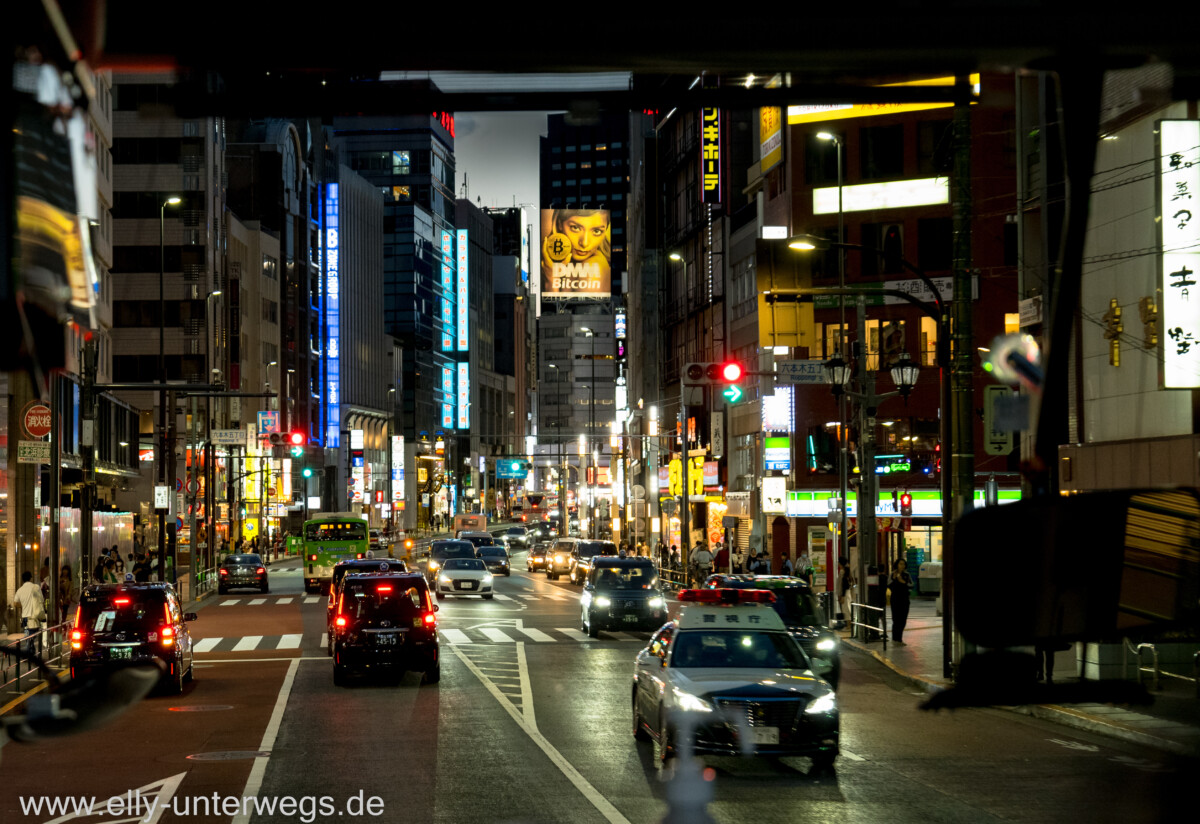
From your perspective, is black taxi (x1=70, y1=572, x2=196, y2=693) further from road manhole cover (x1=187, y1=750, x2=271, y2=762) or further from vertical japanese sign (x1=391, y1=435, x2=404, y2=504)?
vertical japanese sign (x1=391, y1=435, x2=404, y2=504)

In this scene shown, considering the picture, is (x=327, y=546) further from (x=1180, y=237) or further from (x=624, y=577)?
(x=1180, y=237)

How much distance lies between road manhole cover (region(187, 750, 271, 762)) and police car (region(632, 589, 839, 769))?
183 inches

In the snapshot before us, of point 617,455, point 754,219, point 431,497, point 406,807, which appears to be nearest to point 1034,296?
point 406,807

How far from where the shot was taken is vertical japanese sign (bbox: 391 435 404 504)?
184 meters

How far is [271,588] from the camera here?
68188mm

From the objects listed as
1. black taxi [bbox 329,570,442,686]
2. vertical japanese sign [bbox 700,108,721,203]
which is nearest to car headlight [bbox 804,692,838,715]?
black taxi [bbox 329,570,442,686]

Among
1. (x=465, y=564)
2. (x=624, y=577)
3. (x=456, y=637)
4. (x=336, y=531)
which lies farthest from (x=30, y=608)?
(x=336, y=531)

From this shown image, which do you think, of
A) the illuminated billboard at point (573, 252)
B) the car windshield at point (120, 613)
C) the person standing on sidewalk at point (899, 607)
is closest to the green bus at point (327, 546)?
the person standing on sidewalk at point (899, 607)

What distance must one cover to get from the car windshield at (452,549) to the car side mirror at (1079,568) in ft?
188

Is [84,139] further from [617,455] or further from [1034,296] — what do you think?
[617,455]

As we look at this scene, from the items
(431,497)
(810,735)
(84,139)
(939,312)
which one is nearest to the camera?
(84,139)

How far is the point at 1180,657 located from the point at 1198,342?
476 cm

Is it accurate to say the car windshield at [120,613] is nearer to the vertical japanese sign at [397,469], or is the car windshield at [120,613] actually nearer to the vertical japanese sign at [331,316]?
the vertical japanese sign at [331,316]

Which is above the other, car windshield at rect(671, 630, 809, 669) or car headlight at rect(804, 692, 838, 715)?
car windshield at rect(671, 630, 809, 669)
